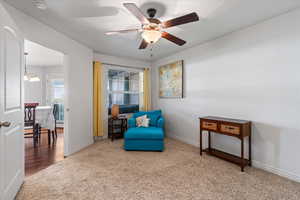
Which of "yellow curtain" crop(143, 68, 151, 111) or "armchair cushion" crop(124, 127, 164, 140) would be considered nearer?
"armchair cushion" crop(124, 127, 164, 140)

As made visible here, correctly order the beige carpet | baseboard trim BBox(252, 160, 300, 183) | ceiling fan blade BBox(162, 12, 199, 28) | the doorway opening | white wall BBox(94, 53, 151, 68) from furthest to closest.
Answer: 1. white wall BBox(94, 53, 151, 68)
2. the doorway opening
3. baseboard trim BBox(252, 160, 300, 183)
4. the beige carpet
5. ceiling fan blade BBox(162, 12, 199, 28)

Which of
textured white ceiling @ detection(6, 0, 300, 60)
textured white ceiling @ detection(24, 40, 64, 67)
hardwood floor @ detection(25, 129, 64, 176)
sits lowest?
hardwood floor @ detection(25, 129, 64, 176)

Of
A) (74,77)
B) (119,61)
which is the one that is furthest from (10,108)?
(119,61)

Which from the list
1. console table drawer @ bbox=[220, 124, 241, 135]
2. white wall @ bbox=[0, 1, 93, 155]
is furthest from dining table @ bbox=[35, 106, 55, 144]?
console table drawer @ bbox=[220, 124, 241, 135]

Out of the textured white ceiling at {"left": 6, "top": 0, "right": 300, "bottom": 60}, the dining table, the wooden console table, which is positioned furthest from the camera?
the dining table

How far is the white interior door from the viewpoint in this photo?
1.45 m

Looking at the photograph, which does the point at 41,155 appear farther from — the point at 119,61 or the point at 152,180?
the point at 119,61

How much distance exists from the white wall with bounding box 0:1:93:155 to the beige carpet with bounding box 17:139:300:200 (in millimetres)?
587

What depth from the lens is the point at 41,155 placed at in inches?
118

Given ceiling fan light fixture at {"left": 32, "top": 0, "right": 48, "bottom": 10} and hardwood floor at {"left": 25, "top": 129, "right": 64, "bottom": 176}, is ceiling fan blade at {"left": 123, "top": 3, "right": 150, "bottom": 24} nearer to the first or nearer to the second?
ceiling fan light fixture at {"left": 32, "top": 0, "right": 48, "bottom": 10}

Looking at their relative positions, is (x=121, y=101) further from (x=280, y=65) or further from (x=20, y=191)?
(x=280, y=65)

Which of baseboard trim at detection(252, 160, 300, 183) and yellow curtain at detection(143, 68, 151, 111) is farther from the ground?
yellow curtain at detection(143, 68, 151, 111)

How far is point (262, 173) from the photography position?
7.41ft

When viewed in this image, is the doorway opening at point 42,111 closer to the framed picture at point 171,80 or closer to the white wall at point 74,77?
the white wall at point 74,77
